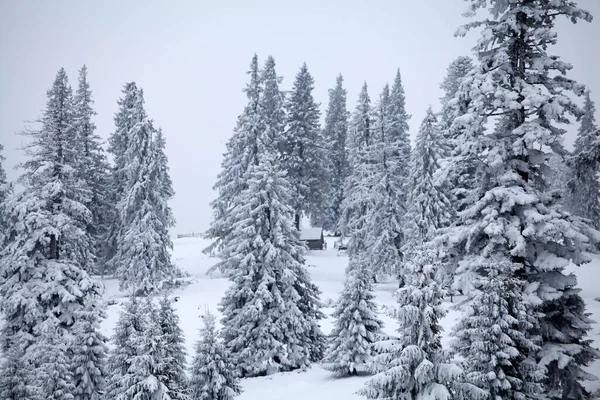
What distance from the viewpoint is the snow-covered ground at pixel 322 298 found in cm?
1777

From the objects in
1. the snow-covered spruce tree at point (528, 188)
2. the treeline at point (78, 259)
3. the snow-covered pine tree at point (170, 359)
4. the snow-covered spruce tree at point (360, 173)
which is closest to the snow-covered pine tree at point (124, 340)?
the treeline at point (78, 259)

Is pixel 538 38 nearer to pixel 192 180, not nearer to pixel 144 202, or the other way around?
pixel 144 202

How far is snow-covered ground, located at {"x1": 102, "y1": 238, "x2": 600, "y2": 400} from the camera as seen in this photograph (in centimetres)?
1777

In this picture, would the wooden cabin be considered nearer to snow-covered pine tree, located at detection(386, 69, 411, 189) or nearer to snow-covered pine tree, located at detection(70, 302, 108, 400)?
snow-covered pine tree, located at detection(386, 69, 411, 189)

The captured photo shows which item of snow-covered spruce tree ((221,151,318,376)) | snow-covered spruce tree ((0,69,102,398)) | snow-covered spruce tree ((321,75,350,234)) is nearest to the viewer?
snow-covered spruce tree ((0,69,102,398))

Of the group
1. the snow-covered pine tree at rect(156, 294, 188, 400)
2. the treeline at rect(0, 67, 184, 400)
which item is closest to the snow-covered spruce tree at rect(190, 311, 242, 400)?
the snow-covered pine tree at rect(156, 294, 188, 400)

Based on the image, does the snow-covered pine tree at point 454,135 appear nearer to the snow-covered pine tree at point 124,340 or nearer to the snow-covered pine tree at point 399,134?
the snow-covered pine tree at point 399,134

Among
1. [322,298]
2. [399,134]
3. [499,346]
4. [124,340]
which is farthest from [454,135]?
[124,340]

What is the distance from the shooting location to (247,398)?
17.6 meters

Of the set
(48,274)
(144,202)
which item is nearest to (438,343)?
(48,274)

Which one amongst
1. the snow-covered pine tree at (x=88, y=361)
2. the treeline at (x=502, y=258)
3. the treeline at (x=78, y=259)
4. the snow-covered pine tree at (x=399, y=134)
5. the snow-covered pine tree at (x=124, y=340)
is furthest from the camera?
the snow-covered pine tree at (x=399, y=134)

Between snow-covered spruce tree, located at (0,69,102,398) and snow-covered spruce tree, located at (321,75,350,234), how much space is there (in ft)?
120

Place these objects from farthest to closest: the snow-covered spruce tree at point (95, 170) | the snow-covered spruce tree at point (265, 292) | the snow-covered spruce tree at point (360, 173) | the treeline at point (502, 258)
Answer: the snow-covered spruce tree at point (360, 173), the snow-covered spruce tree at point (95, 170), the snow-covered spruce tree at point (265, 292), the treeline at point (502, 258)

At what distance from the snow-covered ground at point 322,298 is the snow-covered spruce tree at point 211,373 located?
235cm
